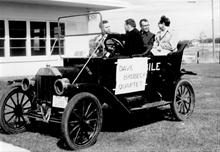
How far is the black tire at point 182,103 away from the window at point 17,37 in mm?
9776

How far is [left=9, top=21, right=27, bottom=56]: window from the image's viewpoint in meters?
15.6

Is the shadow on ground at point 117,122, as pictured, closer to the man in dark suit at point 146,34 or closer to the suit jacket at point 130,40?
the suit jacket at point 130,40

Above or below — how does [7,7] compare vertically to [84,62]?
above

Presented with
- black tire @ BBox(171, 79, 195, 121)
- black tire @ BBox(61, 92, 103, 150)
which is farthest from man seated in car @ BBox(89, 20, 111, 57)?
black tire @ BBox(171, 79, 195, 121)

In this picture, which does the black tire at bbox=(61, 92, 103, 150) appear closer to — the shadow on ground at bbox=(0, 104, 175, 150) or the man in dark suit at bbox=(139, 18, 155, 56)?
the shadow on ground at bbox=(0, 104, 175, 150)

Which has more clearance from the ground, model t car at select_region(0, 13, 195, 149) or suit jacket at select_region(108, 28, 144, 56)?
suit jacket at select_region(108, 28, 144, 56)

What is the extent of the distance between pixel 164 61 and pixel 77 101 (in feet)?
8.23

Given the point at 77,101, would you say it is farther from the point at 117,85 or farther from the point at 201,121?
the point at 201,121

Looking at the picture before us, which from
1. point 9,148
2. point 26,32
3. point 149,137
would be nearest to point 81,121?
point 9,148

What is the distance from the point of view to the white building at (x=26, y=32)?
1532 cm

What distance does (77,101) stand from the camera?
5176 millimetres

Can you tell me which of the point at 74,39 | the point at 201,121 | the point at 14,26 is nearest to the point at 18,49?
the point at 14,26

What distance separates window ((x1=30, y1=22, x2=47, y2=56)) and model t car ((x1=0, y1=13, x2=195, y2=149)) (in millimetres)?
9873

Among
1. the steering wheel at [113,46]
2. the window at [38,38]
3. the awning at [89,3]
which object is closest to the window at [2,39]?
the awning at [89,3]
